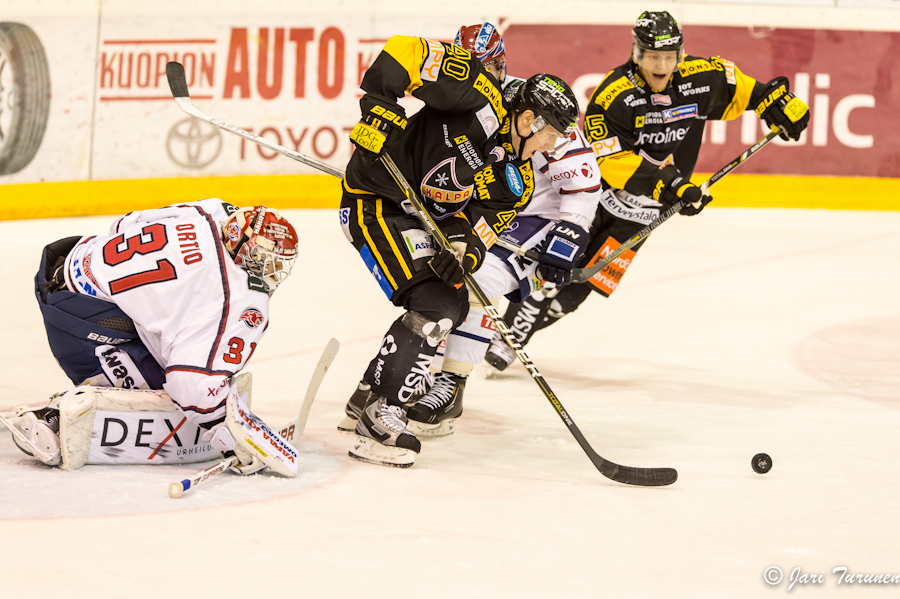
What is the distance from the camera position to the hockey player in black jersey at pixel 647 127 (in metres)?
4.53

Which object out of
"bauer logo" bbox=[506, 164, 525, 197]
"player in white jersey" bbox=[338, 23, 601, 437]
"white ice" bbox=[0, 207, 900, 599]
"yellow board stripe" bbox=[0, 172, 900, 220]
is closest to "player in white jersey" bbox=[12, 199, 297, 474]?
"white ice" bbox=[0, 207, 900, 599]

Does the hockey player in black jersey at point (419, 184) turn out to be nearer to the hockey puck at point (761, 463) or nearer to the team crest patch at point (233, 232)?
the team crest patch at point (233, 232)

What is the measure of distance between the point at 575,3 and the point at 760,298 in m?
2.99

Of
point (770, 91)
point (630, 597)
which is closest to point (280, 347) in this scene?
point (770, 91)

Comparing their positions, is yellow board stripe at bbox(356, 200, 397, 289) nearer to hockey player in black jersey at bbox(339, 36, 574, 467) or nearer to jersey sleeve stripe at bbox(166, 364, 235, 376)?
hockey player in black jersey at bbox(339, 36, 574, 467)

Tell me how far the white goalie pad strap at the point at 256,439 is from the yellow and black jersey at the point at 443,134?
902mm

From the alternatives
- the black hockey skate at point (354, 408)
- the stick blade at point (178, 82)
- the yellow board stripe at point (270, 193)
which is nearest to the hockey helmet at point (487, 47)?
the stick blade at point (178, 82)

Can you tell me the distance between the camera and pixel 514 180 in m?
3.60

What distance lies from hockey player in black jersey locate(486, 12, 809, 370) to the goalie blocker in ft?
5.73

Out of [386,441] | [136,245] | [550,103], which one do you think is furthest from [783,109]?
[136,245]

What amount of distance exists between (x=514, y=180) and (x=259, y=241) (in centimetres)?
102

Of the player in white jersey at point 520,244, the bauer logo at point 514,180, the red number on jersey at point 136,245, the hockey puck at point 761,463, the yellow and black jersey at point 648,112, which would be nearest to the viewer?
the red number on jersey at point 136,245

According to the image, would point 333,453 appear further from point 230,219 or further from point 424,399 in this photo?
point 230,219

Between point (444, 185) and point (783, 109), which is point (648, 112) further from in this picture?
point (444, 185)
